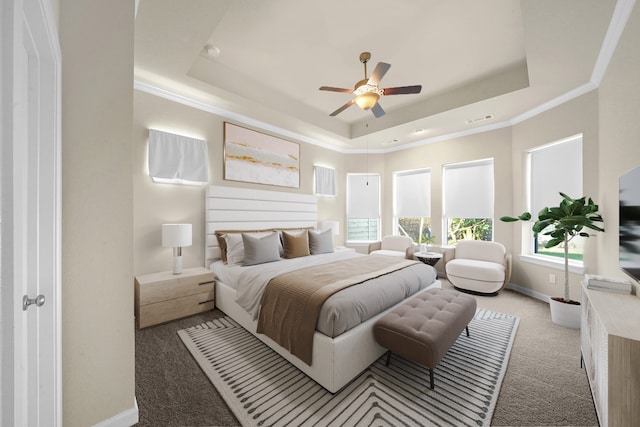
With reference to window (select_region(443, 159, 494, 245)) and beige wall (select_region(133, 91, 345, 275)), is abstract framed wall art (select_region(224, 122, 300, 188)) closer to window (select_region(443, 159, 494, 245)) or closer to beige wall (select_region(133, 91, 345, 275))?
beige wall (select_region(133, 91, 345, 275))

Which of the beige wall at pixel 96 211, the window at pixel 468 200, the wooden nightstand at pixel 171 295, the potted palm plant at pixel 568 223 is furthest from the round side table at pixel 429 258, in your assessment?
the beige wall at pixel 96 211

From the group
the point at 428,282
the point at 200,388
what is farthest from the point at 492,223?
the point at 200,388

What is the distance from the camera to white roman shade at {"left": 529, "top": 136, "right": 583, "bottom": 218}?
10.8ft

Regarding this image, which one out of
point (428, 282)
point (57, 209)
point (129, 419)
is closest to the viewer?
point (57, 209)

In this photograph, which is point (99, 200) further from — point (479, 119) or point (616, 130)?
point (479, 119)

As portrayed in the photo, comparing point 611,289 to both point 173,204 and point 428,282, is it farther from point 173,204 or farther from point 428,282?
point 173,204

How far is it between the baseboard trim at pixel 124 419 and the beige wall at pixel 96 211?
0.02m

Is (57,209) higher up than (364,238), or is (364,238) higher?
(57,209)

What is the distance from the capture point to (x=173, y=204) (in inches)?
129

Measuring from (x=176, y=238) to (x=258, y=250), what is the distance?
968 mm

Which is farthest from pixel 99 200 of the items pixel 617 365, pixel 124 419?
pixel 617 365

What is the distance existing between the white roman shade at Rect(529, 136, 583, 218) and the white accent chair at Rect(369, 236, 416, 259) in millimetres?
1997

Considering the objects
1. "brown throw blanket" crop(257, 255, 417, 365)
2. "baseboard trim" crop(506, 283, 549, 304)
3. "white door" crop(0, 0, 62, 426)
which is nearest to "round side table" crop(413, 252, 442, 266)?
"baseboard trim" crop(506, 283, 549, 304)

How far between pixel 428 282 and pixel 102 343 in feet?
9.86
